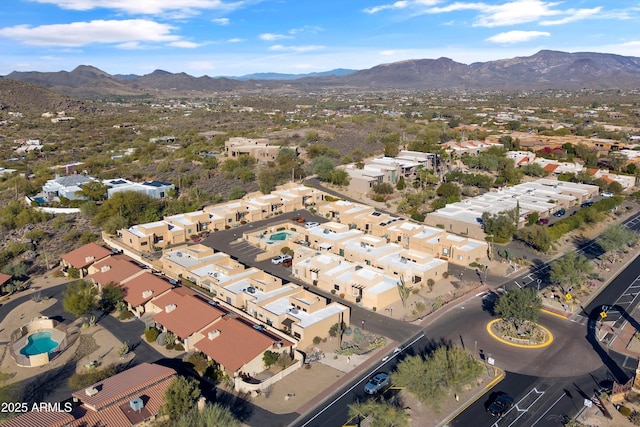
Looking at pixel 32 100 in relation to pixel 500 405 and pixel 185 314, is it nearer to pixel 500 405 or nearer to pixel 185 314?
pixel 185 314

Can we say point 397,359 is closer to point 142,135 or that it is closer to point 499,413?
point 499,413

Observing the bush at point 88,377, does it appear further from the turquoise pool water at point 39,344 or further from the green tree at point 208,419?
the green tree at point 208,419

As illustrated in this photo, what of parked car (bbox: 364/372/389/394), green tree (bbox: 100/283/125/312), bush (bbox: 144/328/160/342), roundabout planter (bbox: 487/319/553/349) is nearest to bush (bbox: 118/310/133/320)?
green tree (bbox: 100/283/125/312)

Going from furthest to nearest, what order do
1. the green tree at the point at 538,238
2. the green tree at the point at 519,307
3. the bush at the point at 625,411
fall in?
the green tree at the point at 538,238 < the green tree at the point at 519,307 < the bush at the point at 625,411

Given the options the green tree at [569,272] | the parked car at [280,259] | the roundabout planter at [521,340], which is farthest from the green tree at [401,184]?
the roundabout planter at [521,340]

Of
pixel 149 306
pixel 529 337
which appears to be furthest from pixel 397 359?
pixel 149 306
